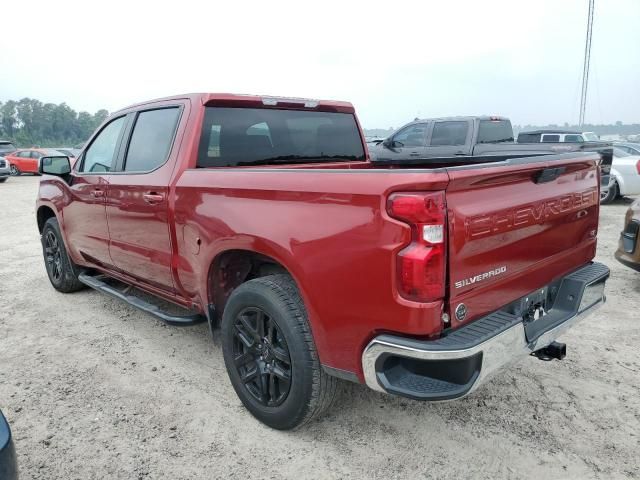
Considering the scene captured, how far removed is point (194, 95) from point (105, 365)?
207cm

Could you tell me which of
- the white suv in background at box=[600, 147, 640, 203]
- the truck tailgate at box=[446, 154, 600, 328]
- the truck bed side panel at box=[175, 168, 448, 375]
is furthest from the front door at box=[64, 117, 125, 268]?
the white suv in background at box=[600, 147, 640, 203]

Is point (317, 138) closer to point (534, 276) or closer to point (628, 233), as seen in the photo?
point (534, 276)

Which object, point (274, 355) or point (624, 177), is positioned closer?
point (274, 355)

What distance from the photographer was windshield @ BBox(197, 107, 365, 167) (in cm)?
342

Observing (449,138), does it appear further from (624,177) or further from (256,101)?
(256,101)

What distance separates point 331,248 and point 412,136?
32.7 feet

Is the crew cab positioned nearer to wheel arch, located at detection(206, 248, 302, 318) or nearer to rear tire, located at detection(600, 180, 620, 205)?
rear tire, located at detection(600, 180, 620, 205)

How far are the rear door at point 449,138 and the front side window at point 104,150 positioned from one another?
24.4 feet

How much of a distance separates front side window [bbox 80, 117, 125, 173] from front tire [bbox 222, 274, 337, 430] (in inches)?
82.0

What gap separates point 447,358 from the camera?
203 centimetres

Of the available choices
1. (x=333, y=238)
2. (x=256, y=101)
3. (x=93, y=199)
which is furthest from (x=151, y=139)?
(x=333, y=238)

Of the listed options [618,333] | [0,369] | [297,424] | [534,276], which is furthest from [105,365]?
[618,333]

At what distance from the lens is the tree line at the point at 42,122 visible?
68.3 metres

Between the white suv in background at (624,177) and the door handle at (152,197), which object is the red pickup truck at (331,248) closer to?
the door handle at (152,197)
